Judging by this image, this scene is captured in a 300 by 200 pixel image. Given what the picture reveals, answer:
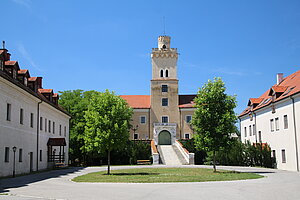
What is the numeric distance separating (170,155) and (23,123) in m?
25.3

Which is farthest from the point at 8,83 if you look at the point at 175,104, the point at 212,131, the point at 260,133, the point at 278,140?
the point at 175,104

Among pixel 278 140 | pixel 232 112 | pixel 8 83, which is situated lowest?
pixel 278 140

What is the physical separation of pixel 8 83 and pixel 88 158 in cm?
2667

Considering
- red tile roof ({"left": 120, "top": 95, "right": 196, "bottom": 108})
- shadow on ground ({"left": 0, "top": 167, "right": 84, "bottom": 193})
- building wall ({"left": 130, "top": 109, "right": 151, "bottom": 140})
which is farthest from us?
red tile roof ({"left": 120, "top": 95, "right": 196, "bottom": 108})

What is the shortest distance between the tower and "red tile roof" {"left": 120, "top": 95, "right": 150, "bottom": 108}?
7.10 ft

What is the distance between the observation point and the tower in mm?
58344

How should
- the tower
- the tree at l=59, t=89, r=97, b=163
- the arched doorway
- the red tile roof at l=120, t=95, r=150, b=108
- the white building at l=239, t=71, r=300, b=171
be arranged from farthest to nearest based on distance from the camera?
1. the red tile roof at l=120, t=95, r=150, b=108
2. the arched doorway
3. the tower
4. the tree at l=59, t=89, r=97, b=163
5. the white building at l=239, t=71, r=300, b=171

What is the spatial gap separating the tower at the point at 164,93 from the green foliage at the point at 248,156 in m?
17.2

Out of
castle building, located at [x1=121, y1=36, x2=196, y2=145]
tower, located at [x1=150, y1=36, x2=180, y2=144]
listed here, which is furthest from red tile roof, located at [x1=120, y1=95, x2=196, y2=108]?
tower, located at [x1=150, y1=36, x2=180, y2=144]

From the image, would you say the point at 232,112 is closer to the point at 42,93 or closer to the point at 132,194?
the point at 132,194

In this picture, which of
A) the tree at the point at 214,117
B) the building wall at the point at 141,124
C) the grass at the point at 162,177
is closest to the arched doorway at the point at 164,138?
the building wall at the point at 141,124

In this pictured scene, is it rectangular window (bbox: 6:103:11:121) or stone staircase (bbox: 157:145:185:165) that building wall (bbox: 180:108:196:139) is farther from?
rectangular window (bbox: 6:103:11:121)

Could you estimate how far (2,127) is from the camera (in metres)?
22.6

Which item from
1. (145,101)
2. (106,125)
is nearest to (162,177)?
(106,125)
